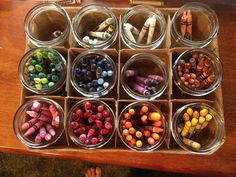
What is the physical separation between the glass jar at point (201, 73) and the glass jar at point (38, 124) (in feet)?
0.97

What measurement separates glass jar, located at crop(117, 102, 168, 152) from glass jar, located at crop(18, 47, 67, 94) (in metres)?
0.18

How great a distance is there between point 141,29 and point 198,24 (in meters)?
0.15

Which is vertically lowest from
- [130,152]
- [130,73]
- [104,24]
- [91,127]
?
[130,152]

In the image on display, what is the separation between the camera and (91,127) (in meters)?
0.85

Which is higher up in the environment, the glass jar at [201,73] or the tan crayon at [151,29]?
the tan crayon at [151,29]

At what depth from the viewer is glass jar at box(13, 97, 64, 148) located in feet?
2.76

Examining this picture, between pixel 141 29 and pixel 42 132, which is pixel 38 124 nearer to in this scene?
pixel 42 132

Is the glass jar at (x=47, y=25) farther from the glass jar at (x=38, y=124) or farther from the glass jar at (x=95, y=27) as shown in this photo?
the glass jar at (x=38, y=124)

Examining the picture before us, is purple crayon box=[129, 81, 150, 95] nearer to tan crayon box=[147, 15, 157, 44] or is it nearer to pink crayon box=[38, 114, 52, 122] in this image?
tan crayon box=[147, 15, 157, 44]

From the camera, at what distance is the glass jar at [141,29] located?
Answer: 0.88m

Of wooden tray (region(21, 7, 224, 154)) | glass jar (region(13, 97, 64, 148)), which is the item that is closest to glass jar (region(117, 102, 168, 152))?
wooden tray (region(21, 7, 224, 154))

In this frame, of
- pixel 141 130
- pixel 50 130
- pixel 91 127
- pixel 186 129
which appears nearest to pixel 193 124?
pixel 186 129

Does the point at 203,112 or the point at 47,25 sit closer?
the point at 203,112

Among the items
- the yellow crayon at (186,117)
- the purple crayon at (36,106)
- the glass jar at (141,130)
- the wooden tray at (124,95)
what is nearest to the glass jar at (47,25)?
the wooden tray at (124,95)
